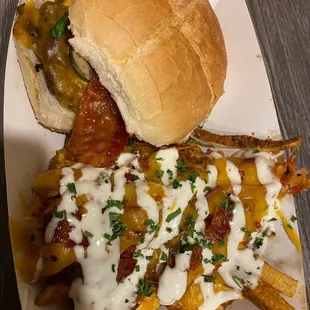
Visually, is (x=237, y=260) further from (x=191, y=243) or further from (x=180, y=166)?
(x=180, y=166)

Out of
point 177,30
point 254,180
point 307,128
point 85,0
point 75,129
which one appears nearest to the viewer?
point 85,0

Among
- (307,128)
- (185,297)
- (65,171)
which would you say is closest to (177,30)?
(65,171)

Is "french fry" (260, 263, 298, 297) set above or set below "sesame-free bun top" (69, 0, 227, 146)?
below

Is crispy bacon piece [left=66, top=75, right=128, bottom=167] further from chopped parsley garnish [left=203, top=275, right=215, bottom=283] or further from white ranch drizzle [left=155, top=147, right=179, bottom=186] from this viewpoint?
chopped parsley garnish [left=203, top=275, right=215, bottom=283]

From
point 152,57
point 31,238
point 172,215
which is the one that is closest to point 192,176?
point 172,215

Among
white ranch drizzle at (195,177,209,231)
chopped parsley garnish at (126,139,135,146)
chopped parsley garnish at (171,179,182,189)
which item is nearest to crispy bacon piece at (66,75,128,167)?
chopped parsley garnish at (126,139,135,146)

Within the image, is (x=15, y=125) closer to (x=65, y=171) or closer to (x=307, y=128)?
(x=65, y=171)

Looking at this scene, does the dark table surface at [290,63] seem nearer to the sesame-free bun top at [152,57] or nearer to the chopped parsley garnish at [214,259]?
the chopped parsley garnish at [214,259]
